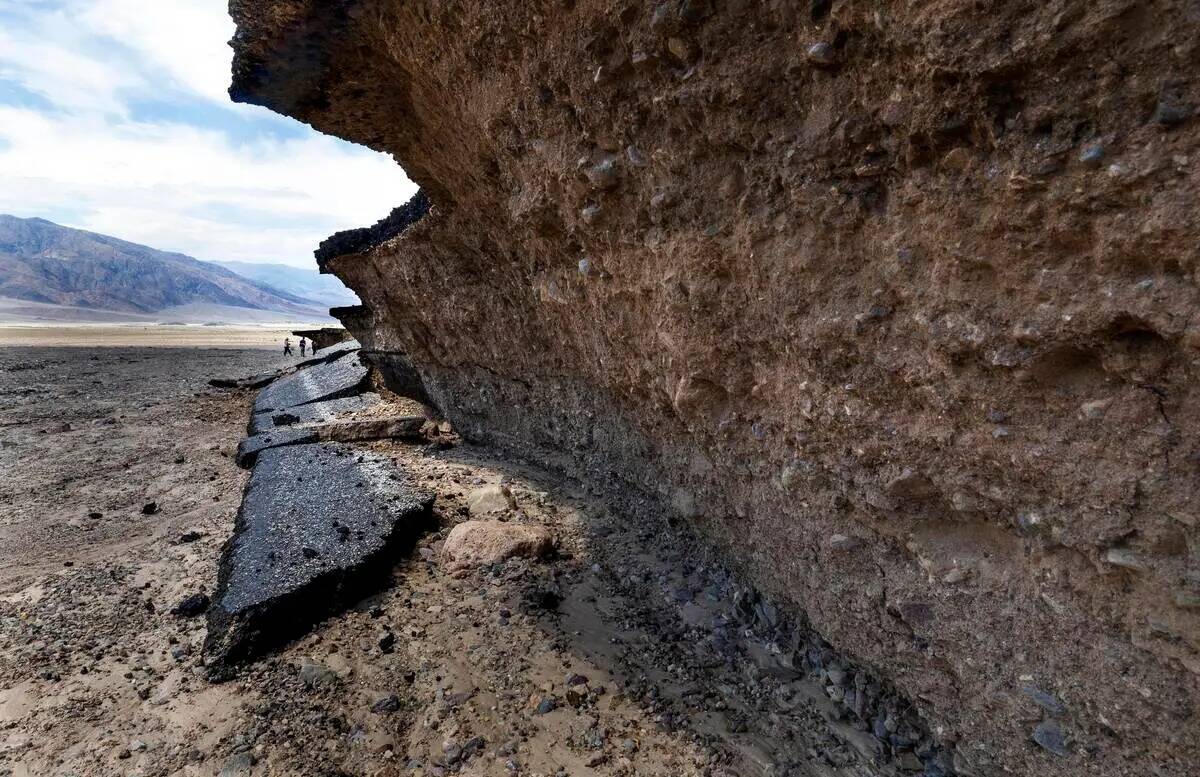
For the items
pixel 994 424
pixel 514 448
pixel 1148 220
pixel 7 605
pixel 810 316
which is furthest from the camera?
pixel 514 448

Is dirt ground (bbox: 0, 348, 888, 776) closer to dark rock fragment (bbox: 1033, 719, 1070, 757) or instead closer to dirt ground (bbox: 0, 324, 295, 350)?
dark rock fragment (bbox: 1033, 719, 1070, 757)

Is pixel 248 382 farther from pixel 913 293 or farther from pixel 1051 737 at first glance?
pixel 1051 737

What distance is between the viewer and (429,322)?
5.07 meters

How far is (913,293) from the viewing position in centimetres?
151

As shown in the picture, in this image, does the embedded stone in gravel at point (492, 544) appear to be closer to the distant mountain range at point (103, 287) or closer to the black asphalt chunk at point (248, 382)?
the black asphalt chunk at point (248, 382)

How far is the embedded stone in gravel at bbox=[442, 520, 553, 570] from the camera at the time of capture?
2.83m

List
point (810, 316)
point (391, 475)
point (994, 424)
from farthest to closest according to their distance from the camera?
point (391, 475), point (810, 316), point (994, 424)

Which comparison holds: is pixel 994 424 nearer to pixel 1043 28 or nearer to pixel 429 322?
pixel 1043 28

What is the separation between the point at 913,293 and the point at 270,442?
482 cm

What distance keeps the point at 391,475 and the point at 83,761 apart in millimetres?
1956

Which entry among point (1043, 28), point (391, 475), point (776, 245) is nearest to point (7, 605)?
point (391, 475)

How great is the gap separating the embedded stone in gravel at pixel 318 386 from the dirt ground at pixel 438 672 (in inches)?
117

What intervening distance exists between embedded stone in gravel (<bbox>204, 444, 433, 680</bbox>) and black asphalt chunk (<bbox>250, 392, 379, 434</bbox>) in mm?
1863

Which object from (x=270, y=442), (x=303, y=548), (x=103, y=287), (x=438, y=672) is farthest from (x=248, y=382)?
(x=103, y=287)
